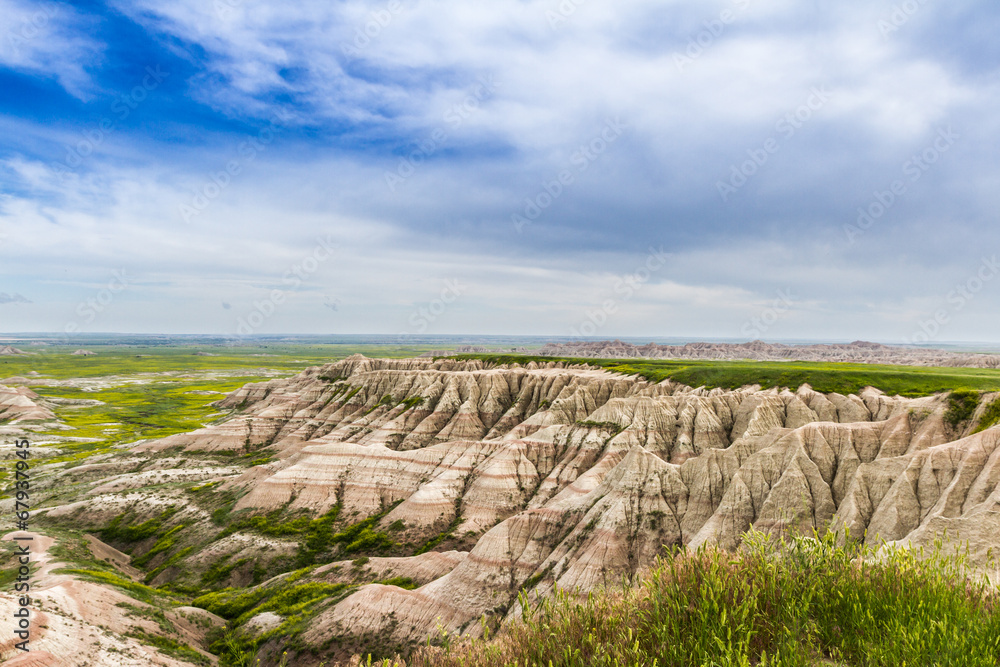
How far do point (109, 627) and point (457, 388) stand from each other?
61.0 m

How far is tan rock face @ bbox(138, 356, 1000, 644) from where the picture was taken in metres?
30.2

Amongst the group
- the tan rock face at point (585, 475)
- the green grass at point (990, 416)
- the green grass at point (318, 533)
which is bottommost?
the green grass at point (318, 533)

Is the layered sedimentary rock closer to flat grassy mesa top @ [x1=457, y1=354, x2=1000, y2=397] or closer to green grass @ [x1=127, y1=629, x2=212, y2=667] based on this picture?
green grass @ [x1=127, y1=629, x2=212, y2=667]

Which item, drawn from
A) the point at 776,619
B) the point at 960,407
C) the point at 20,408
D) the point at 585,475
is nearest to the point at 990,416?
the point at 960,407

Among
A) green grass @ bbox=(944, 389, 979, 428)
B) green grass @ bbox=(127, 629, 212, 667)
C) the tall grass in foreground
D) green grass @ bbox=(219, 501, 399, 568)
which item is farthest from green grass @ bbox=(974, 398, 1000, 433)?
green grass @ bbox=(127, 629, 212, 667)

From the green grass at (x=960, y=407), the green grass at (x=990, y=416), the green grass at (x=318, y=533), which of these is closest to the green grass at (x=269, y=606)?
the green grass at (x=318, y=533)

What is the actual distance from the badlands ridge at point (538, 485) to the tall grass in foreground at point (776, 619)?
4512mm

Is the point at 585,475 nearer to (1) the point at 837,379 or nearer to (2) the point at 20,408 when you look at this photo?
(1) the point at 837,379

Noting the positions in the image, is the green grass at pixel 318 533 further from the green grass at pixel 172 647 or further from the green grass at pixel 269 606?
the green grass at pixel 172 647

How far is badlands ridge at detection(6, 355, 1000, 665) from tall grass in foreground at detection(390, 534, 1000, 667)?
4512mm

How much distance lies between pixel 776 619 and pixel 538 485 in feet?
156

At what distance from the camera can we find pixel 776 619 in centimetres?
969

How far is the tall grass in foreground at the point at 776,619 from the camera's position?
816 centimetres

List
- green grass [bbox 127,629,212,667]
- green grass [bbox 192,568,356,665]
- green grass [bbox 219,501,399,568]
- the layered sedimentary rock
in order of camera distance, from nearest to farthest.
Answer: green grass [bbox 127,629,212,667]
green grass [bbox 192,568,356,665]
green grass [bbox 219,501,399,568]
the layered sedimentary rock
